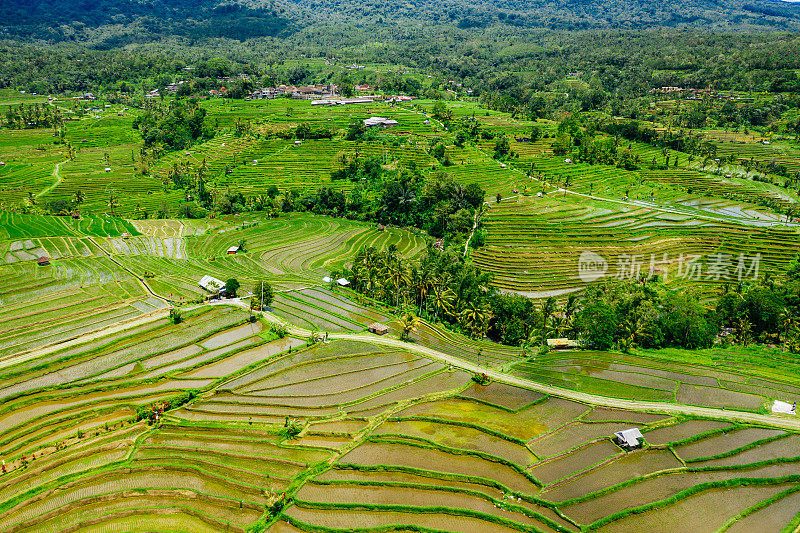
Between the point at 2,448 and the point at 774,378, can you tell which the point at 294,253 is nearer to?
the point at 2,448

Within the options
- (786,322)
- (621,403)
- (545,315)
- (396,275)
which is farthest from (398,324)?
(786,322)

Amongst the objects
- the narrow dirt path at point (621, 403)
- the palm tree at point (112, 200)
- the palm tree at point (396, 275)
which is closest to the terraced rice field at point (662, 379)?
the narrow dirt path at point (621, 403)

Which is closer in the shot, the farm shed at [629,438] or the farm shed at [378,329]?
the farm shed at [629,438]

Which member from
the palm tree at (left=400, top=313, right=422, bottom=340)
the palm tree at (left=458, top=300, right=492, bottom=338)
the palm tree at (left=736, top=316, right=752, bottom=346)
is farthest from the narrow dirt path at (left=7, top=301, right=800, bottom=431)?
the palm tree at (left=736, top=316, right=752, bottom=346)

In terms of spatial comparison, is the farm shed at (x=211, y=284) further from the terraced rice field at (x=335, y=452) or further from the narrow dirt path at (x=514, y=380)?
the terraced rice field at (x=335, y=452)

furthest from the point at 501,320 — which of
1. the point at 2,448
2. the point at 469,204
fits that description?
the point at 2,448

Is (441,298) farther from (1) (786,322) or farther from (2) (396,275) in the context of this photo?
(1) (786,322)
